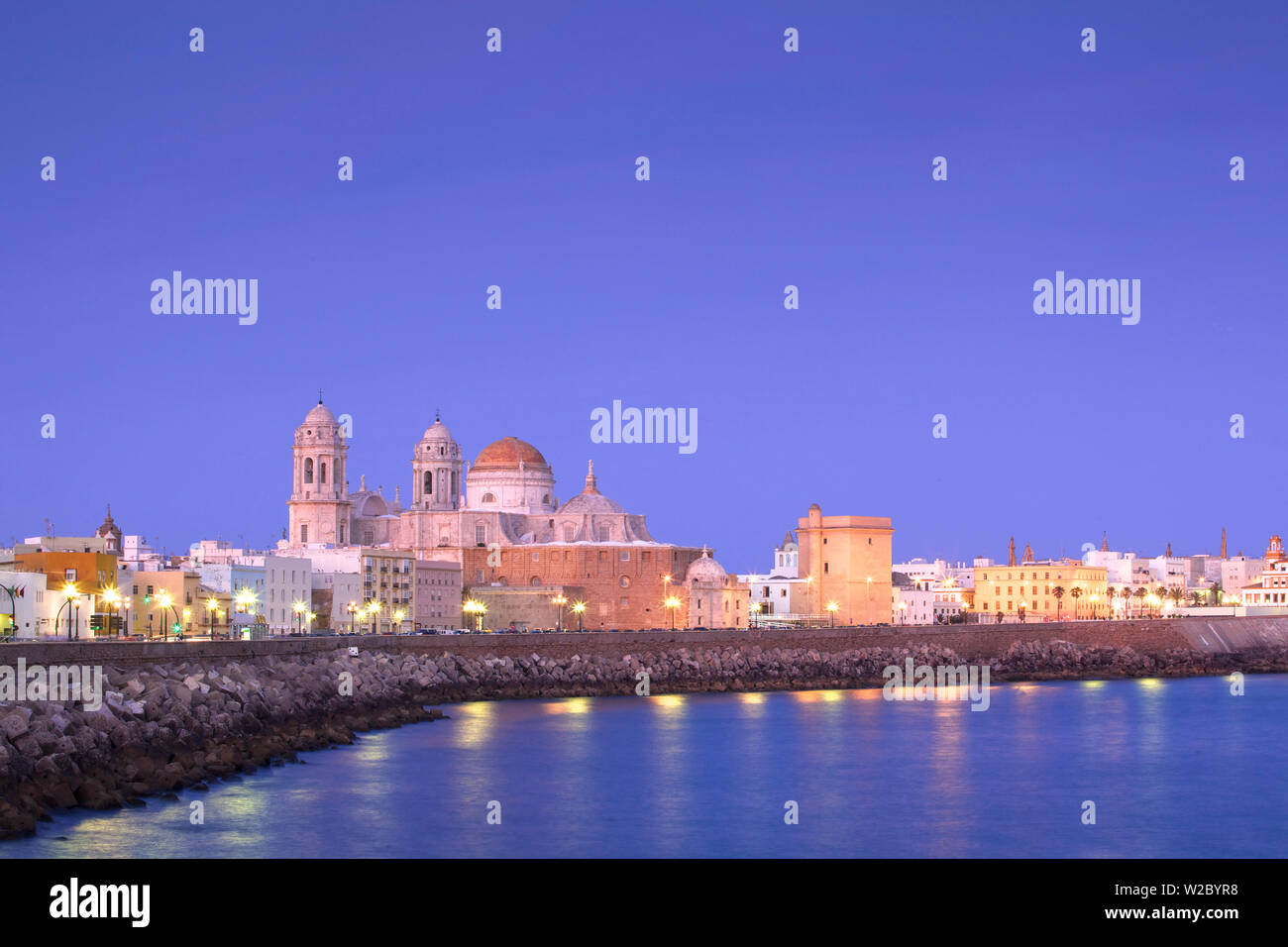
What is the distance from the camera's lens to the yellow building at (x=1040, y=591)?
98.9 metres

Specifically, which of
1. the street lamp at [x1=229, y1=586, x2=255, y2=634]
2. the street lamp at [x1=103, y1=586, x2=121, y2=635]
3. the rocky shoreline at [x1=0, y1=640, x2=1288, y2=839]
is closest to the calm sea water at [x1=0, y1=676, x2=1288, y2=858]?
the rocky shoreline at [x1=0, y1=640, x2=1288, y2=839]

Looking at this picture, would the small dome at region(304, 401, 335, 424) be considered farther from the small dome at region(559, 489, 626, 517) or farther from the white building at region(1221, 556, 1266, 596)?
the white building at region(1221, 556, 1266, 596)

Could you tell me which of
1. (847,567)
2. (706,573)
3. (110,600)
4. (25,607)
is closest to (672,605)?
(706,573)

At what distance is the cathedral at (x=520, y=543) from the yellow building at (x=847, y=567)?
341 inches

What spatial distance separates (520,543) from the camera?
3086 inches

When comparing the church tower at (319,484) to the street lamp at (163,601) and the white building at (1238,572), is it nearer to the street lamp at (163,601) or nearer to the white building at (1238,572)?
the street lamp at (163,601)

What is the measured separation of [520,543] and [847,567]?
57.0 ft

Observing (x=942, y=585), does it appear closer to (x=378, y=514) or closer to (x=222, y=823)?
(x=378, y=514)

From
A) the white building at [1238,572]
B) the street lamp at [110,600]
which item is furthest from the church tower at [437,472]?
the white building at [1238,572]

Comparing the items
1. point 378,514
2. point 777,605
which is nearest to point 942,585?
point 777,605

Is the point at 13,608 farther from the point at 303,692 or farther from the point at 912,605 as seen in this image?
the point at 912,605

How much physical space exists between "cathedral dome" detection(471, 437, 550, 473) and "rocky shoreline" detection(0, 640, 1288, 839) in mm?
23457
